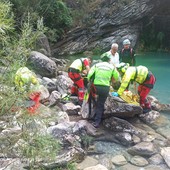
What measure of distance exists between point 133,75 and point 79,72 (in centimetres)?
139

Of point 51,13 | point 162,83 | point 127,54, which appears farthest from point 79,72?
point 51,13

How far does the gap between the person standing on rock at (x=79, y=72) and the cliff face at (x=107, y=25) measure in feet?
39.3

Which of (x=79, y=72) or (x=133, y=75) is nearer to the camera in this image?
(x=133, y=75)

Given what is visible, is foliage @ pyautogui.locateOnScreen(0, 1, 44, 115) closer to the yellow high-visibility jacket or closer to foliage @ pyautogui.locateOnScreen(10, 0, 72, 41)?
the yellow high-visibility jacket

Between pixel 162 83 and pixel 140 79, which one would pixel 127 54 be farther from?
pixel 162 83

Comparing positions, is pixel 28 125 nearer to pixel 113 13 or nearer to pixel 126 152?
pixel 126 152

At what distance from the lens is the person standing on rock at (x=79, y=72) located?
22.6 ft

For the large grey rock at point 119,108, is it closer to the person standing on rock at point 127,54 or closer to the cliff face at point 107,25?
the person standing on rock at point 127,54

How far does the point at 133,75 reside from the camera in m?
6.31

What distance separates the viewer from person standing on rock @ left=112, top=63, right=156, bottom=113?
6.26 metres

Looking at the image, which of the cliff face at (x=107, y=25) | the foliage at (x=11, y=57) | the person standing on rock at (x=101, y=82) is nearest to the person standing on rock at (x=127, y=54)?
the person standing on rock at (x=101, y=82)

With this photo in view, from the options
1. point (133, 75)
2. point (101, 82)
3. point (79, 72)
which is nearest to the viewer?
point (101, 82)

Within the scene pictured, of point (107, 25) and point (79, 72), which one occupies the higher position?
point (107, 25)

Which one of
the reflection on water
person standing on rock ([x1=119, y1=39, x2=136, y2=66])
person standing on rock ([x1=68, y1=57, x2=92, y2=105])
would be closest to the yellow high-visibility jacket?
person standing on rock ([x1=68, y1=57, x2=92, y2=105])
